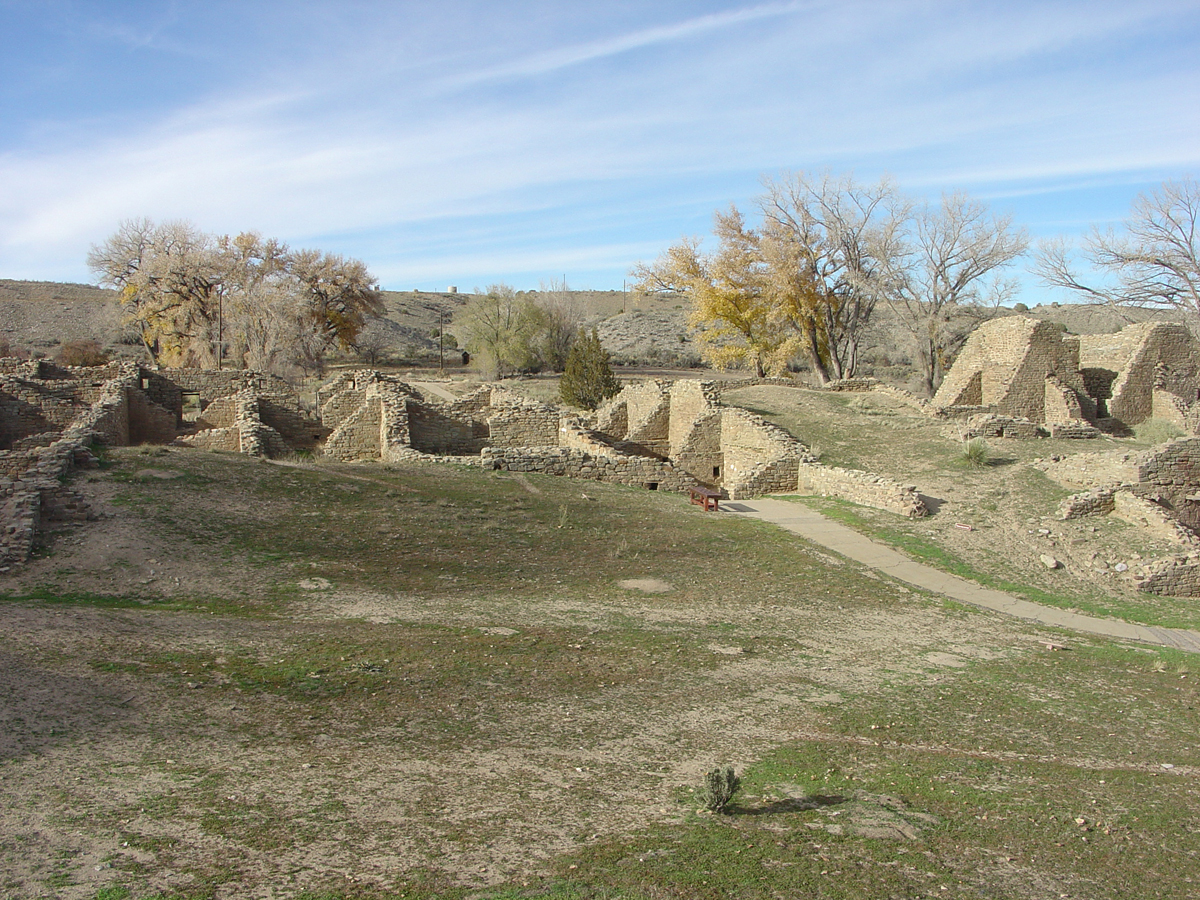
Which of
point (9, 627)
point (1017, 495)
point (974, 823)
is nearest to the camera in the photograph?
point (974, 823)

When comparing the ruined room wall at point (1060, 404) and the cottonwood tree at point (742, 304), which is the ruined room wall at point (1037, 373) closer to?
the ruined room wall at point (1060, 404)

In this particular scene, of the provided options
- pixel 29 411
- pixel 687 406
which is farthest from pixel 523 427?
pixel 29 411

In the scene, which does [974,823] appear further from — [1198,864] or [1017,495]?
[1017,495]

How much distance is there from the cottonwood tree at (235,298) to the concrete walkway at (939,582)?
107ft

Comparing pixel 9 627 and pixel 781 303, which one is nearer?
pixel 9 627

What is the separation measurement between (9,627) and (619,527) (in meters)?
8.61

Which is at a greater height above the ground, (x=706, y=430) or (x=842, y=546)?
(x=706, y=430)

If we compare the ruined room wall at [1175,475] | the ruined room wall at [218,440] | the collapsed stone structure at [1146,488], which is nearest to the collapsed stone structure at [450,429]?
the ruined room wall at [218,440]

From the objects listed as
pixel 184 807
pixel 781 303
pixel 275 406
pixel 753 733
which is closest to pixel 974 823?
pixel 753 733

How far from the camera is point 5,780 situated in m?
5.08

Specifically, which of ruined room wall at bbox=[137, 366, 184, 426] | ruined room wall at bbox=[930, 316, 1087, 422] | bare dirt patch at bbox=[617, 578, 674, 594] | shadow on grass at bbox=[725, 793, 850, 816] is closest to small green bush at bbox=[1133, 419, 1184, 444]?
ruined room wall at bbox=[930, 316, 1087, 422]

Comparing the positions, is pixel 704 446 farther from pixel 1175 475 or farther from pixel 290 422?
pixel 290 422

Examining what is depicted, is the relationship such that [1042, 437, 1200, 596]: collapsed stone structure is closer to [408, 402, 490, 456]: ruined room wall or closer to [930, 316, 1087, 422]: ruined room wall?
[930, 316, 1087, 422]: ruined room wall

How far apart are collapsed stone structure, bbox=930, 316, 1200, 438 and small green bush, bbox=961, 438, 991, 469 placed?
6.23 meters
